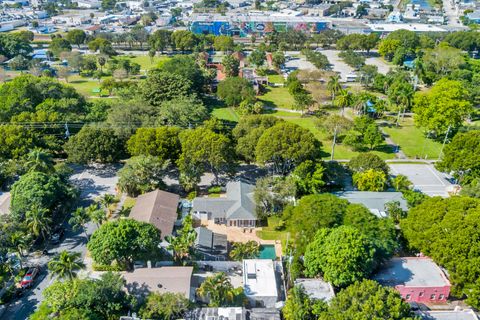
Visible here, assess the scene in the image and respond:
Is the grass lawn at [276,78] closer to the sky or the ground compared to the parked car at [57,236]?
closer to the sky

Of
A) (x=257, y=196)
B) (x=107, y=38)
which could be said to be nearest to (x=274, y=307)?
(x=257, y=196)

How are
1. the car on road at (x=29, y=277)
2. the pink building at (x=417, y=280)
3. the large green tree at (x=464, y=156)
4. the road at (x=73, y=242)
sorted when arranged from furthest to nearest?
the large green tree at (x=464, y=156), the car on road at (x=29, y=277), the pink building at (x=417, y=280), the road at (x=73, y=242)

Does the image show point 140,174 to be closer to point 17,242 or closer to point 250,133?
point 17,242

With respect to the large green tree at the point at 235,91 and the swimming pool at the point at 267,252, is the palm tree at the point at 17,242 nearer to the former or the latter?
the swimming pool at the point at 267,252

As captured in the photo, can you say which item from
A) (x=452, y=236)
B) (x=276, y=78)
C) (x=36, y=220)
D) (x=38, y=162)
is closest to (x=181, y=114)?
(x=38, y=162)

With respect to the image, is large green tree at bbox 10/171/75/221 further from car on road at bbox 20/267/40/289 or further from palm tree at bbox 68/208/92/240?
car on road at bbox 20/267/40/289

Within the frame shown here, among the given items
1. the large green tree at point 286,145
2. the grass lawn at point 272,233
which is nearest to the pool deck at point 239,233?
the grass lawn at point 272,233

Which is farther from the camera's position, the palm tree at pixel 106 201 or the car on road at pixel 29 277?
the palm tree at pixel 106 201
